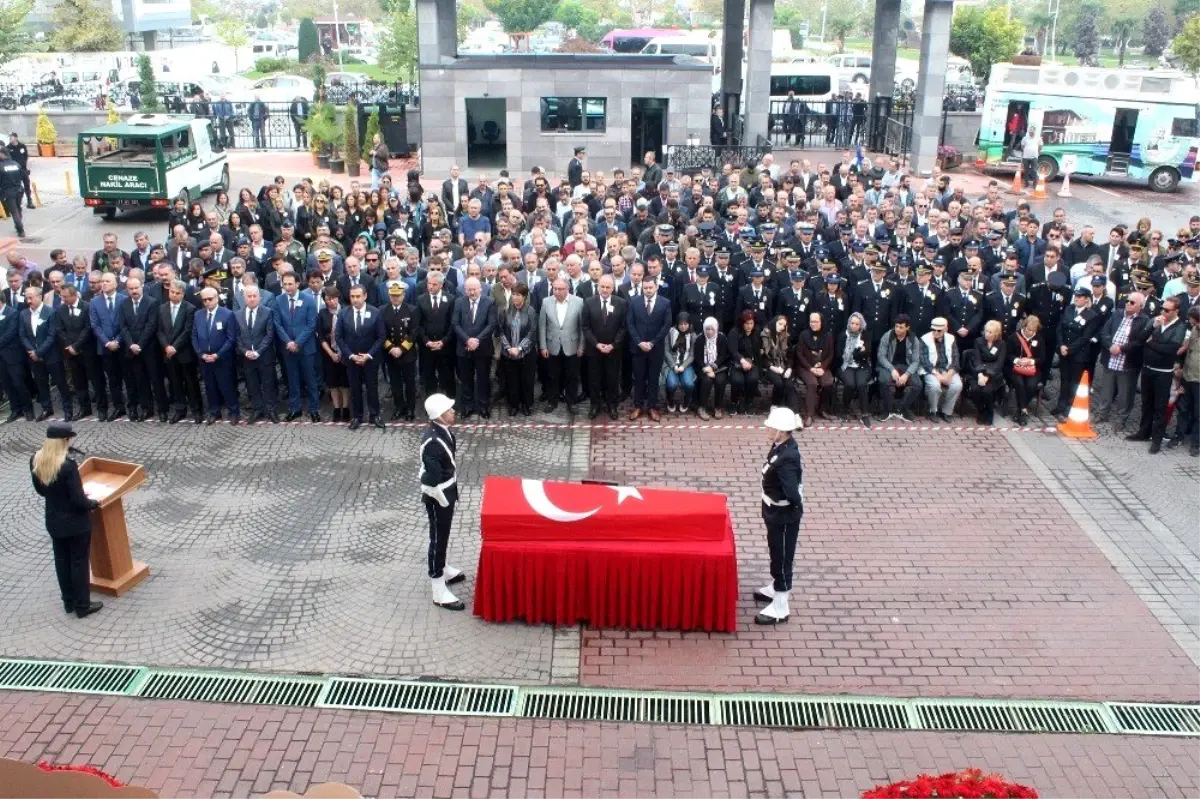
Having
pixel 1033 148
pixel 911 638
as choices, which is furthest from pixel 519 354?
pixel 1033 148

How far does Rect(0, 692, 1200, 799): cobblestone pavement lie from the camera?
7211mm

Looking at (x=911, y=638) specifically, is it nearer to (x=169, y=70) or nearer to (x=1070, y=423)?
(x=1070, y=423)

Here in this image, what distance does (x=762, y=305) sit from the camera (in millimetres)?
13461

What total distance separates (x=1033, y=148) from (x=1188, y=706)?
24.3 metres

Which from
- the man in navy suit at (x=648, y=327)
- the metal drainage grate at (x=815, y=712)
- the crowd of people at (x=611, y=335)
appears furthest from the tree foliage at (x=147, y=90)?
the metal drainage grate at (x=815, y=712)

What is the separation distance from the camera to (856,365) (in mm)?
13320

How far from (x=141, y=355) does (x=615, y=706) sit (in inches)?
316

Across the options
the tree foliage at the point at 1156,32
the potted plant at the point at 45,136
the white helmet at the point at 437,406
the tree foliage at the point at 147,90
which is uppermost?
the tree foliage at the point at 1156,32

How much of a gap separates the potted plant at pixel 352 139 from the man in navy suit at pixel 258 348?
17155mm

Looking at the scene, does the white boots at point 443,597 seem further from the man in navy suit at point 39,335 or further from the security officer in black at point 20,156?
the security officer in black at point 20,156

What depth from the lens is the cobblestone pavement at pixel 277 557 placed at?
865 cm

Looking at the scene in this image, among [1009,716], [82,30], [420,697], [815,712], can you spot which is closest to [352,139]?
[420,697]

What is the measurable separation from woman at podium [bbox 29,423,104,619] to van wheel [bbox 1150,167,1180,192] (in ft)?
94.0

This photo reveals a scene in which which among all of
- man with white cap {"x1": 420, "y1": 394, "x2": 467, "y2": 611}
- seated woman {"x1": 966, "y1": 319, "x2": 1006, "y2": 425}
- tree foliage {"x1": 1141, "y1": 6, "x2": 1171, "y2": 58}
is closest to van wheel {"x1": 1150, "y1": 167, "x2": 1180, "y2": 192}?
seated woman {"x1": 966, "y1": 319, "x2": 1006, "y2": 425}
